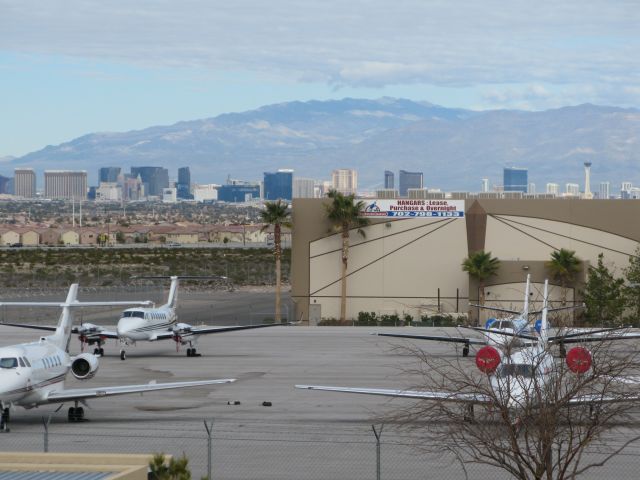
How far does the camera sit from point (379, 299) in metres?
73.8

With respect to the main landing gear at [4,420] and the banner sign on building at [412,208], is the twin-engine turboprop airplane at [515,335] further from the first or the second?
the banner sign on building at [412,208]

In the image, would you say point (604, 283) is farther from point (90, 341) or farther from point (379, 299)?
point (90, 341)

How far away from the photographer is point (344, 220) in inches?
2859

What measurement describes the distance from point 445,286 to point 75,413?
43.7 m

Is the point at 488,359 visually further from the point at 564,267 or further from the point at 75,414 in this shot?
the point at 564,267

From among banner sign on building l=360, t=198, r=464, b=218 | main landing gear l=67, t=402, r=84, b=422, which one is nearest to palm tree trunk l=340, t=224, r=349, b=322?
banner sign on building l=360, t=198, r=464, b=218

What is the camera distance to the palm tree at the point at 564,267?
231 feet

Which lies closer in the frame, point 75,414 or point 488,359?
point 488,359

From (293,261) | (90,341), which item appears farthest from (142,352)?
(293,261)

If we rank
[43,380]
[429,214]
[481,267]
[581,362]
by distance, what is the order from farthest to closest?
[429,214] → [481,267] → [43,380] → [581,362]

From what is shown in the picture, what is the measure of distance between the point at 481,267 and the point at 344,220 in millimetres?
8390

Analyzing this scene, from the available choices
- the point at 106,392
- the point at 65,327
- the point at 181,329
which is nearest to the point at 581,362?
the point at 106,392

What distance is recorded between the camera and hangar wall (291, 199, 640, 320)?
7244cm

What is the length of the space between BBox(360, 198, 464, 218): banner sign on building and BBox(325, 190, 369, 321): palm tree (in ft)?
2.44
